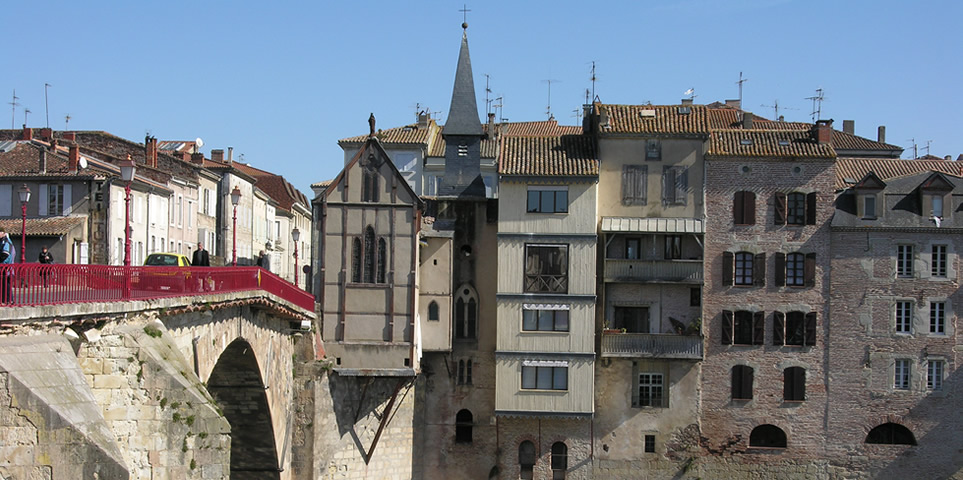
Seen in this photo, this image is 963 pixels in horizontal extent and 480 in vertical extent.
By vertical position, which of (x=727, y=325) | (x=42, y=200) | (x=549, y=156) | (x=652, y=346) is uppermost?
(x=549, y=156)

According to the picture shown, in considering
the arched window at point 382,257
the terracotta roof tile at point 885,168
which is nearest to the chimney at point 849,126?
the terracotta roof tile at point 885,168

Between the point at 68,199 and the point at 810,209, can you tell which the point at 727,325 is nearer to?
the point at 810,209

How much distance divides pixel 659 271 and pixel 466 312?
27.5 ft

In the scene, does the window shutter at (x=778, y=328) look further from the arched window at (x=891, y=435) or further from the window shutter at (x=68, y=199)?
the window shutter at (x=68, y=199)

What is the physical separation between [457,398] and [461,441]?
1928 mm

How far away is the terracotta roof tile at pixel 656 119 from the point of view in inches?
1998

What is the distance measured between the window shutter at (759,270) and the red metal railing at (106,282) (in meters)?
24.1

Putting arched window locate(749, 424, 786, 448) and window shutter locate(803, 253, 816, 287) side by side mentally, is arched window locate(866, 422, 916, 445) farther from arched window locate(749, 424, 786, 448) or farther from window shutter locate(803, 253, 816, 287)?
window shutter locate(803, 253, 816, 287)

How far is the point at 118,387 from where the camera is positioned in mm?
23375

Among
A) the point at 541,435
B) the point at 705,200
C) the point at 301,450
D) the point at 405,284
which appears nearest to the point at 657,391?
the point at 541,435

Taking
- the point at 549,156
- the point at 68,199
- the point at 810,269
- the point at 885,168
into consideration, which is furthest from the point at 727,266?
the point at 68,199

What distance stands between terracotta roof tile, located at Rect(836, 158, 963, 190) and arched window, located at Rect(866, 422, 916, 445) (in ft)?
35.9

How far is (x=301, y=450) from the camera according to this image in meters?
45.4

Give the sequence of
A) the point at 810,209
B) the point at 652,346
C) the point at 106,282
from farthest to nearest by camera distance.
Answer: the point at 810,209, the point at 652,346, the point at 106,282
